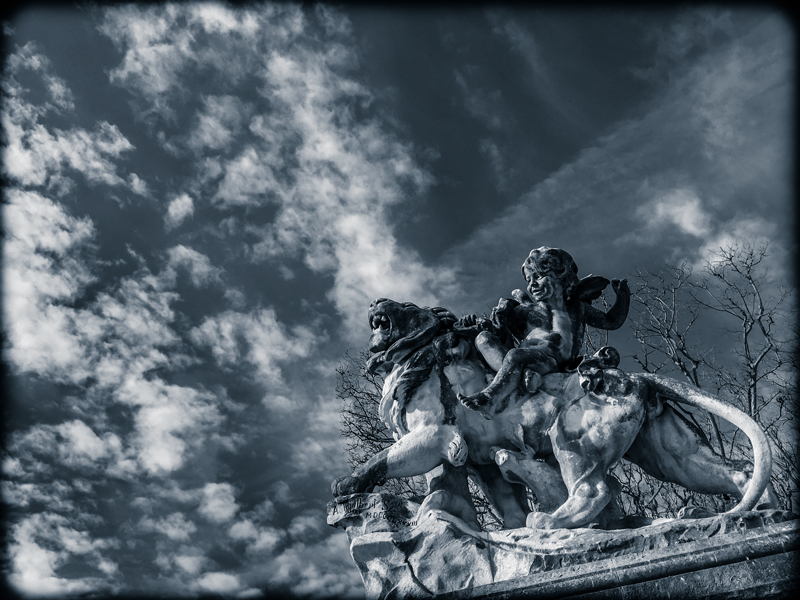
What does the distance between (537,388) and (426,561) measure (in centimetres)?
133

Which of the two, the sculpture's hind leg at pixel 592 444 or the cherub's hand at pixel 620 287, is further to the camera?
the cherub's hand at pixel 620 287

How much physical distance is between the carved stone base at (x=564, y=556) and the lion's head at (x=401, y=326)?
109 cm

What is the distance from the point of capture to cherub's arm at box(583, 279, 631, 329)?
16.0 ft

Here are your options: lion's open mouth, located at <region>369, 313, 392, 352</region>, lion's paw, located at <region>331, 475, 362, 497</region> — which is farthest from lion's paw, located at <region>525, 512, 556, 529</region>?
lion's open mouth, located at <region>369, 313, 392, 352</region>

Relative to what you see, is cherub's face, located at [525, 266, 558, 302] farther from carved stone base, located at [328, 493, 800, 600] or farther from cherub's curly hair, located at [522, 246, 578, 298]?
carved stone base, located at [328, 493, 800, 600]

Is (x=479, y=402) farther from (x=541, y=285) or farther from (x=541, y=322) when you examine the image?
(x=541, y=285)

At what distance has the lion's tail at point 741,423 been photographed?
3379mm

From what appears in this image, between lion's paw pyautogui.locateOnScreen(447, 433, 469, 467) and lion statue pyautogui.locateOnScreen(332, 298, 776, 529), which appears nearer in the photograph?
lion statue pyautogui.locateOnScreen(332, 298, 776, 529)

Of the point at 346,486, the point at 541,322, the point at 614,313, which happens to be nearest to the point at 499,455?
the point at 346,486

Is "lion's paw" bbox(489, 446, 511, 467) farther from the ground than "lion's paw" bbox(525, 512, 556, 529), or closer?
farther from the ground

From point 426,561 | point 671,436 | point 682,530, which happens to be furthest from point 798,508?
point 426,561

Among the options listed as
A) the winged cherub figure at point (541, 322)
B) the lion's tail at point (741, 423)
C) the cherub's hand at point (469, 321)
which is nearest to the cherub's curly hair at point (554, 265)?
the winged cherub figure at point (541, 322)

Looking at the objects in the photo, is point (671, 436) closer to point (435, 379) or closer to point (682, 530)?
point (682, 530)

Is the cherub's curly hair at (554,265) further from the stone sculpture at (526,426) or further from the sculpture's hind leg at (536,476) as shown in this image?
the sculpture's hind leg at (536,476)
